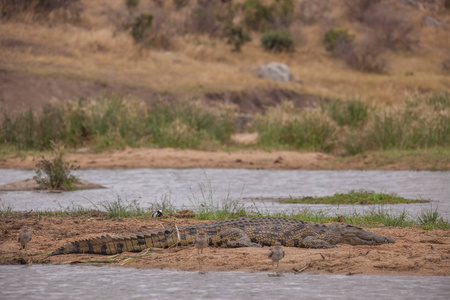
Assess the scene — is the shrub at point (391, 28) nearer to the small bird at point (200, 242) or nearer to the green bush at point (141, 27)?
the green bush at point (141, 27)

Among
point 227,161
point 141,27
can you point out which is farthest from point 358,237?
point 141,27

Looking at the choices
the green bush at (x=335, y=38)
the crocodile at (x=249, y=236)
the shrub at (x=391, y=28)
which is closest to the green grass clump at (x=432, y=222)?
the crocodile at (x=249, y=236)

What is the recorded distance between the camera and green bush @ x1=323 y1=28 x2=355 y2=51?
55.3 metres

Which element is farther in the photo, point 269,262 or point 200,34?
point 200,34

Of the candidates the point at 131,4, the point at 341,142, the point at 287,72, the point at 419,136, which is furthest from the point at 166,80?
the point at 131,4

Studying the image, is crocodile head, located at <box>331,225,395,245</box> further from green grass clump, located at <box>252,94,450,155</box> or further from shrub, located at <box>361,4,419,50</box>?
shrub, located at <box>361,4,419,50</box>

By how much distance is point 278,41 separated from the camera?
52.4 m

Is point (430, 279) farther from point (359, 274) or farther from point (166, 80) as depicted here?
point (166, 80)

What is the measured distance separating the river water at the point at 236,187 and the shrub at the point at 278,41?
1348 inches

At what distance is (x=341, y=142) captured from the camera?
23219mm

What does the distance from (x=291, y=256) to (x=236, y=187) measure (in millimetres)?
8371

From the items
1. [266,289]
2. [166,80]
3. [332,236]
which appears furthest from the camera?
[166,80]

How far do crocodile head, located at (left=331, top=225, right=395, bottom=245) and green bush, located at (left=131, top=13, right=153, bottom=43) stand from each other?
38.6 meters

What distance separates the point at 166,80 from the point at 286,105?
12.2 meters
